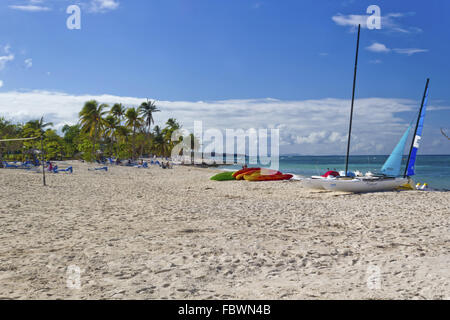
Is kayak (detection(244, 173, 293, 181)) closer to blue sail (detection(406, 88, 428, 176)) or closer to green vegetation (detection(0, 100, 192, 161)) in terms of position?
blue sail (detection(406, 88, 428, 176))

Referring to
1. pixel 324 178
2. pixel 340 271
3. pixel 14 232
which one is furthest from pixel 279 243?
pixel 324 178

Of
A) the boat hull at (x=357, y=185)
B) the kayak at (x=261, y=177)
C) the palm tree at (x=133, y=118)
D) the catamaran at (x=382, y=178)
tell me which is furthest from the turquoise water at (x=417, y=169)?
the palm tree at (x=133, y=118)

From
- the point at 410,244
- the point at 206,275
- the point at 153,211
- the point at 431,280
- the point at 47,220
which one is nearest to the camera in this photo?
the point at 431,280

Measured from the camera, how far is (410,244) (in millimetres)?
6309

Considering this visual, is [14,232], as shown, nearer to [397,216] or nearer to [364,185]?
[397,216]

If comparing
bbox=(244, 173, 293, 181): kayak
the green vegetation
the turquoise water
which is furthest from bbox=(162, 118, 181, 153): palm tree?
bbox=(244, 173, 293, 181): kayak

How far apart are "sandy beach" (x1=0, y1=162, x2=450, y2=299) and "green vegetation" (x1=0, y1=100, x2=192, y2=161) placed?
25571 mm

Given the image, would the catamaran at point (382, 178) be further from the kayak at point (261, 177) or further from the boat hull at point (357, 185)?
the kayak at point (261, 177)

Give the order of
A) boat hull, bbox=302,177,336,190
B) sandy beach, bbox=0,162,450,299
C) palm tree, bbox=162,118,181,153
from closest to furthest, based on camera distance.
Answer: sandy beach, bbox=0,162,450,299, boat hull, bbox=302,177,336,190, palm tree, bbox=162,118,181,153

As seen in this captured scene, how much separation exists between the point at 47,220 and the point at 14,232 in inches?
48.9

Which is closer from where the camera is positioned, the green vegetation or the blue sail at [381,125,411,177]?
the blue sail at [381,125,411,177]

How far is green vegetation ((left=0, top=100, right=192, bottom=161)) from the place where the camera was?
35000mm

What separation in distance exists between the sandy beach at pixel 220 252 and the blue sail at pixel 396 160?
7.29 meters

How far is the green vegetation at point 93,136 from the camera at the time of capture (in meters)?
35.0
